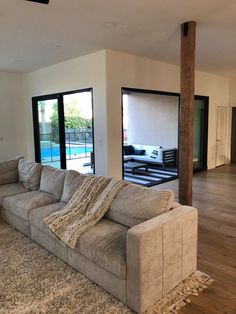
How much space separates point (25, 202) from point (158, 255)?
208 cm

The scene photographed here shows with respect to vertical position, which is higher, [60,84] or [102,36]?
[102,36]

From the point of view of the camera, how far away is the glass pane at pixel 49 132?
6.51 meters

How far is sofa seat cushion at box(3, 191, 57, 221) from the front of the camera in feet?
11.0

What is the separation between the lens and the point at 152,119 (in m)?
9.01

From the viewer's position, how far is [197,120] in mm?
7613

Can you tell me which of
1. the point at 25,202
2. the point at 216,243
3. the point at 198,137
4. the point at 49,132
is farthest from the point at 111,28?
the point at 198,137

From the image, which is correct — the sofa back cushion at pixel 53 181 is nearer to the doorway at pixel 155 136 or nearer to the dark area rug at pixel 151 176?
the dark area rug at pixel 151 176

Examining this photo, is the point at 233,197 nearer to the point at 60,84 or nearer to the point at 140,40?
the point at 140,40

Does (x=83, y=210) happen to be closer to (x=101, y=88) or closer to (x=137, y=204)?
(x=137, y=204)

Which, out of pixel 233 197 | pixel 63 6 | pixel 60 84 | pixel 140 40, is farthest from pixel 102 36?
pixel 233 197

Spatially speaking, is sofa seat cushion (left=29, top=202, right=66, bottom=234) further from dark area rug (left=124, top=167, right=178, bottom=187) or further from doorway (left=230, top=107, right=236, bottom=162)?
doorway (left=230, top=107, right=236, bottom=162)

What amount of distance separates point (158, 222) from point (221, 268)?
3.57 feet

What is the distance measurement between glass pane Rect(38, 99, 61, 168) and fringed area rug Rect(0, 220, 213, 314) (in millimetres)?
3934

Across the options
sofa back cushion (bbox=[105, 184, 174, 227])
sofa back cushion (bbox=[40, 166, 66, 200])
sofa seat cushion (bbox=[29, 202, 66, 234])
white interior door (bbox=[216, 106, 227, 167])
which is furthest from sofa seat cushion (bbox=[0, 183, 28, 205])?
white interior door (bbox=[216, 106, 227, 167])
